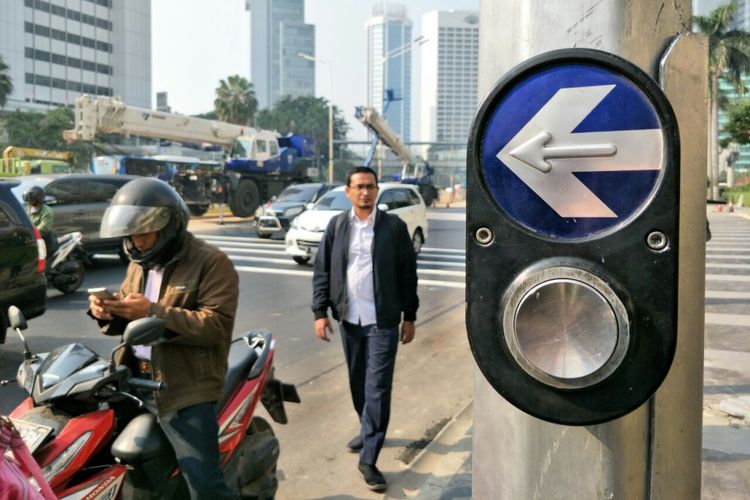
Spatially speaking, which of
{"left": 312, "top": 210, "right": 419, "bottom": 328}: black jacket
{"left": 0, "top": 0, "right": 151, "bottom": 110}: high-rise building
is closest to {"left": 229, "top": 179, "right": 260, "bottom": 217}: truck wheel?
{"left": 312, "top": 210, "right": 419, "bottom": 328}: black jacket

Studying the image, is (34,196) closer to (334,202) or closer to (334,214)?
(334,214)

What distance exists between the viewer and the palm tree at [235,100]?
62906 mm

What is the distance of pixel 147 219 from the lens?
8.34ft

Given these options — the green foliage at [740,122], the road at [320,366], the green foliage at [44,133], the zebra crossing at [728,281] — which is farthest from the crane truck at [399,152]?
the green foliage at [44,133]

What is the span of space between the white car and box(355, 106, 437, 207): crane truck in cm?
1579

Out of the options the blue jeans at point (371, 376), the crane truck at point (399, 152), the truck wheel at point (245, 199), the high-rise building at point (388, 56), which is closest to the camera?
the blue jeans at point (371, 376)

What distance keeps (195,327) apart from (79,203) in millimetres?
11111

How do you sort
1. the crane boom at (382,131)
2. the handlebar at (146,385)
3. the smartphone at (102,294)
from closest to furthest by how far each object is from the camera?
the smartphone at (102,294)
the handlebar at (146,385)
the crane boom at (382,131)

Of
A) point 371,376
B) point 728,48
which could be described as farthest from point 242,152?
point 728,48

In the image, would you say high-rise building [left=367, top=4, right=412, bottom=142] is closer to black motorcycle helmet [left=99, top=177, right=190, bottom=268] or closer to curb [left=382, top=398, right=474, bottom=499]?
curb [left=382, top=398, right=474, bottom=499]

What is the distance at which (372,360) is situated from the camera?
13.2ft

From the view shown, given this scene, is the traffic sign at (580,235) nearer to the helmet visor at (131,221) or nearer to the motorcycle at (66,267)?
the helmet visor at (131,221)

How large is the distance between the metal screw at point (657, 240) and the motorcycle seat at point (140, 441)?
2.16m

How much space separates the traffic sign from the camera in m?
0.85
